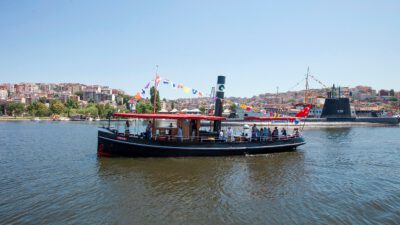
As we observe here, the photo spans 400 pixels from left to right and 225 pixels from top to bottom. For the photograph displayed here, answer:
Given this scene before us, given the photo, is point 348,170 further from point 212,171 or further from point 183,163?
point 183,163

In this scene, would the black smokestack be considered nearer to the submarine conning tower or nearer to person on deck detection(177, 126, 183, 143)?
person on deck detection(177, 126, 183, 143)

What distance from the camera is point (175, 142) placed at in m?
20.6

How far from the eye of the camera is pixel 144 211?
416 inches

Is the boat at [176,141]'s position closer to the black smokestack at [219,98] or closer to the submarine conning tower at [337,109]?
the black smokestack at [219,98]

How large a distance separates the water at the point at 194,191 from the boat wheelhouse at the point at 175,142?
82 centimetres

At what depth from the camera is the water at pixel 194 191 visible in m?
10.2

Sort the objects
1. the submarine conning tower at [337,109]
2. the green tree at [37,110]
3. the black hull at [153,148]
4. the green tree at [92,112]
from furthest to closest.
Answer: the green tree at [37,110] → the green tree at [92,112] → the submarine conning tower at [337,109] → the black hull at [153,148]

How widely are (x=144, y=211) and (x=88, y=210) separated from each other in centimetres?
→ 202

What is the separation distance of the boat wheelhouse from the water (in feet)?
2.70

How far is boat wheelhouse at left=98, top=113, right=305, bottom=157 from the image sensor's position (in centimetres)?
2016

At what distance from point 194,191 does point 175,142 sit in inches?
305

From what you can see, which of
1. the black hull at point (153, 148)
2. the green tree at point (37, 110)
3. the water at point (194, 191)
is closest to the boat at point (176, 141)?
the black hull at point (153, 148)

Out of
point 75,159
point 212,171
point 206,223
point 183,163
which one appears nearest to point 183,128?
point 183,163

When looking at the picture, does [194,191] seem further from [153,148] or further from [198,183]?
[153,148]
